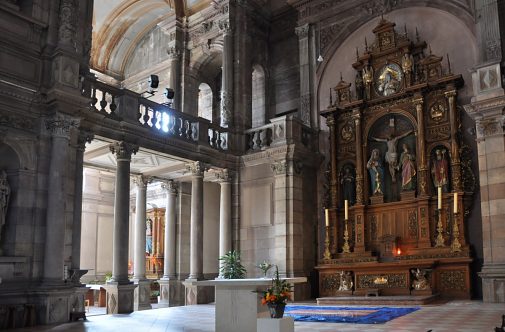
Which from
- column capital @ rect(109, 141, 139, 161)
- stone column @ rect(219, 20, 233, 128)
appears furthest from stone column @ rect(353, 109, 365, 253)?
column capital @ rect(109, 141, 139, 161)

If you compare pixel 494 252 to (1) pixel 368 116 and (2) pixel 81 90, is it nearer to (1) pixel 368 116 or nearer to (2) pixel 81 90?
(1) pixel 368 116

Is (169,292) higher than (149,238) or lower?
lower

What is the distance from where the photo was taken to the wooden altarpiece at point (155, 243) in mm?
22172

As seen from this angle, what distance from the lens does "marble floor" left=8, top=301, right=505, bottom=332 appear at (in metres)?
9.26

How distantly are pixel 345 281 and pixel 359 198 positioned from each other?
2.60 m

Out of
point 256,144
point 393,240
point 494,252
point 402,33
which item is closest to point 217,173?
point 256,144

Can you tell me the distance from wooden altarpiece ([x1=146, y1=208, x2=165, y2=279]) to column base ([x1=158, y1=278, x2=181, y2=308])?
331cm

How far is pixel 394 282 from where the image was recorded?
15203mm

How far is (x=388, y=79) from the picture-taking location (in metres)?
17.1

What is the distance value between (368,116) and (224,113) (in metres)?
4.84

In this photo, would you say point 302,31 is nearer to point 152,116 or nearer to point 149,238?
point 152,116

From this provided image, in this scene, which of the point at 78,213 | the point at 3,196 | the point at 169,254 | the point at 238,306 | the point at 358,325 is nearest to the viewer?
the point at 238,306

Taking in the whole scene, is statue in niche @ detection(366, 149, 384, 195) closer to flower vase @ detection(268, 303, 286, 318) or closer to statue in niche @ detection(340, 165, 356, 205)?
statue in niche @ detection(340, 165, 356, 205)

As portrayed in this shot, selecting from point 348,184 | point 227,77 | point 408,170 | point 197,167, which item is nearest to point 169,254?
point 197,167
